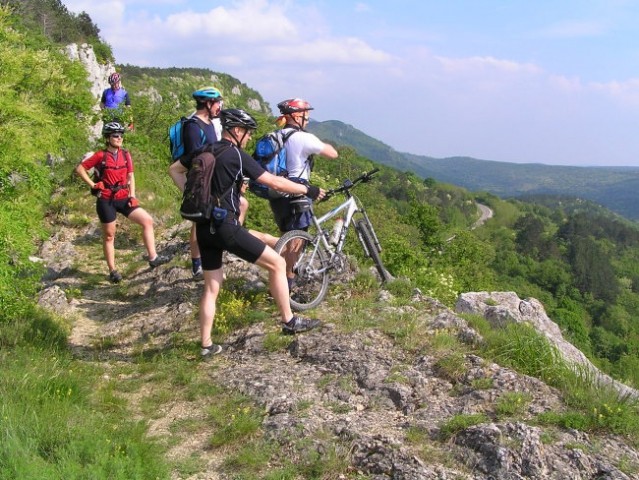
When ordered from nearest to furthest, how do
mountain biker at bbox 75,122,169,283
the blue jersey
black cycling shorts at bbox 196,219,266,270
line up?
black cycling shorts at bbox 196,219,266,270
mountain biker at bbox 75,122,169,283
the blue jersey

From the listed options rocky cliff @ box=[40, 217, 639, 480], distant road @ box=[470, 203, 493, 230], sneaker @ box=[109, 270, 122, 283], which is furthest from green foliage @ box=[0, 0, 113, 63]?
distant road @ box=[470, 203, 493, 230]

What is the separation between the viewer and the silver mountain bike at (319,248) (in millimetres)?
6492

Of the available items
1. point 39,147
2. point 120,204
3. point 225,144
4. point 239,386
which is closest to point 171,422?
point 239,386

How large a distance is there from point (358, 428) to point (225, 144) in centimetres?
286

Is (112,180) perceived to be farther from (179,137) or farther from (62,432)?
(62,432)

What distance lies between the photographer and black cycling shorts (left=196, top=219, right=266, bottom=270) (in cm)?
516

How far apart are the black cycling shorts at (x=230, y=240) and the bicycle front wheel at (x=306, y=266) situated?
0.97m

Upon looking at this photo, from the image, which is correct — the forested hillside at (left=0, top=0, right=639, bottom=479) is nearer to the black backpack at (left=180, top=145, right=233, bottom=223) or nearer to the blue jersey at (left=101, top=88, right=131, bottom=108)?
the blue jersey at (left=101, top=88, right=131, bottom=108)

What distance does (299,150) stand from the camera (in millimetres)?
6094

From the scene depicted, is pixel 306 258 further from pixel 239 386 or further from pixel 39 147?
pixel 39 147

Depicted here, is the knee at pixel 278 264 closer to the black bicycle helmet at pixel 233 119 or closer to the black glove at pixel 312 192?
the black glove at pixel 312 192

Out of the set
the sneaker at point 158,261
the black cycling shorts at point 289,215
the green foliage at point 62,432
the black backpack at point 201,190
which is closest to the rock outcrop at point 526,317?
the black cycling shorts at point 289,215

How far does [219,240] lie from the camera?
5195 mm

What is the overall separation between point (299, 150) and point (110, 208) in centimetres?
349
